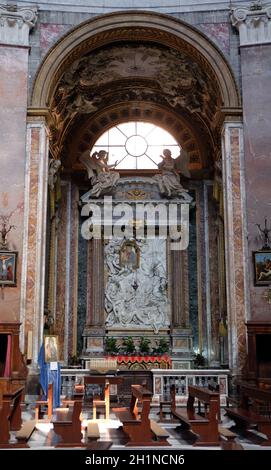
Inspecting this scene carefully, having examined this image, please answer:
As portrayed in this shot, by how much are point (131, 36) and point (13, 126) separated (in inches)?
163

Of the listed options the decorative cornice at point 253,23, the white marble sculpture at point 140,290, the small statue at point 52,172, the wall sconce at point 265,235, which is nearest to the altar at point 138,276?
the white marble sculpture at point 140,290

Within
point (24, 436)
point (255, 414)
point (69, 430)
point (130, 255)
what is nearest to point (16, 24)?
point (130, 255)

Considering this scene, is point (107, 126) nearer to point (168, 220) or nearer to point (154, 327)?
point (168, 220)

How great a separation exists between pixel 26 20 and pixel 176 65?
437 cm

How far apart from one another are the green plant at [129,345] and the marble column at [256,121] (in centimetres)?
454

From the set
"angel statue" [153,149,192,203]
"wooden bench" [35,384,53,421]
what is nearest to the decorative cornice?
"angel statue" [153,149,192,203]

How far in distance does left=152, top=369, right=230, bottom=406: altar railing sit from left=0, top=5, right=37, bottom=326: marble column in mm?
3193

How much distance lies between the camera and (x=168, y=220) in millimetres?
19031

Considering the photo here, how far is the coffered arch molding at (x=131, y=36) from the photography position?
15594mm

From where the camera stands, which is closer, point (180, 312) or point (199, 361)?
point (199, 361)

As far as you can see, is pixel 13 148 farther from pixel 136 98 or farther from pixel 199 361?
pixel 199 361

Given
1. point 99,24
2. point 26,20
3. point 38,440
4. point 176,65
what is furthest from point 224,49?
point 38,440

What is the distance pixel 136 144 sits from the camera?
20.4m

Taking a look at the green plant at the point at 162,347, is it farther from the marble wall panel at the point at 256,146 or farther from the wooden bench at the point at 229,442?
the wooden bench at the point at 229,442
